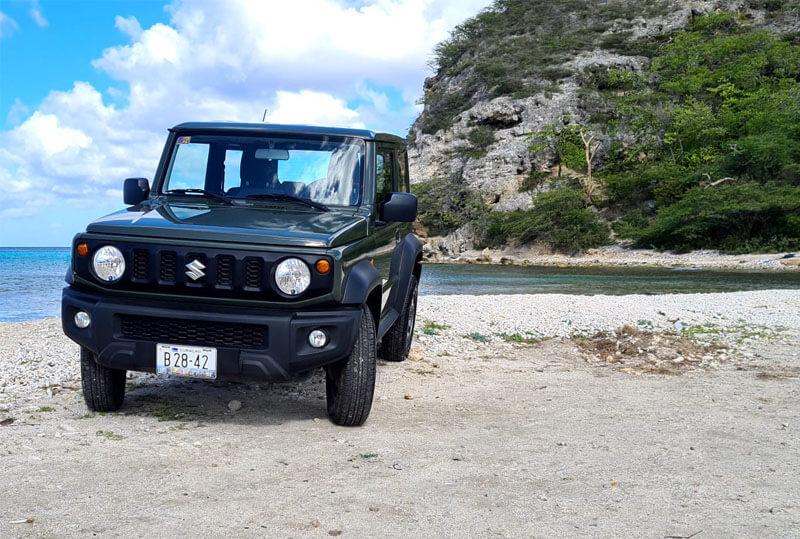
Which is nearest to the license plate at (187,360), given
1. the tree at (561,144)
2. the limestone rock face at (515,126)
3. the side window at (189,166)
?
the side window at (189,166)

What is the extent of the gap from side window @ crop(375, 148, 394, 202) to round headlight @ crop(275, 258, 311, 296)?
1.46m

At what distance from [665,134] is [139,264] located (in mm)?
46644

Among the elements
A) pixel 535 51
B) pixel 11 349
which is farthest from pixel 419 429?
pixel 535 51

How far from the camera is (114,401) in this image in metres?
4.94

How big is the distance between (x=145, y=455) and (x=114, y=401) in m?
1.07

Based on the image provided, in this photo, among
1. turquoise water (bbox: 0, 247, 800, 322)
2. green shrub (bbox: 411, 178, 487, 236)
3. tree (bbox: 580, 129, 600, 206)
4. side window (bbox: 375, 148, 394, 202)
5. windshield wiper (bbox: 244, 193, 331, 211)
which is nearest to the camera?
windshield wiper (bbox: 244, 193, 331, 211)

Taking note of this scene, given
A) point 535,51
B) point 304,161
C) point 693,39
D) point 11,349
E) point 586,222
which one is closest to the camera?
point 304,161

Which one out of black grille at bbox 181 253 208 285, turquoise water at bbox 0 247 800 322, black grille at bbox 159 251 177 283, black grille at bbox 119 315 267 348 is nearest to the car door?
black grille at bbox 119 315 267 348

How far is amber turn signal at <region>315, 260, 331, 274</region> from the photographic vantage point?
4168 mm

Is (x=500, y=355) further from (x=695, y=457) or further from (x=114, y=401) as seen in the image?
(x=114, y=401)

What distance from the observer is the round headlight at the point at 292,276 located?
13.6ft

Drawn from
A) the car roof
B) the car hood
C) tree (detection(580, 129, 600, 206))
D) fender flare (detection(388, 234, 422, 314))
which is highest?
tree (detection(580, 129, 600, 206))

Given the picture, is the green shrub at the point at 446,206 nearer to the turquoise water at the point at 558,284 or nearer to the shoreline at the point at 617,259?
the shoreline at the point at 617,259

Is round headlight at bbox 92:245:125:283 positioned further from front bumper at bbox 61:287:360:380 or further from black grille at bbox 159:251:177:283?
→ black grille at bbox 159:251:177:283
